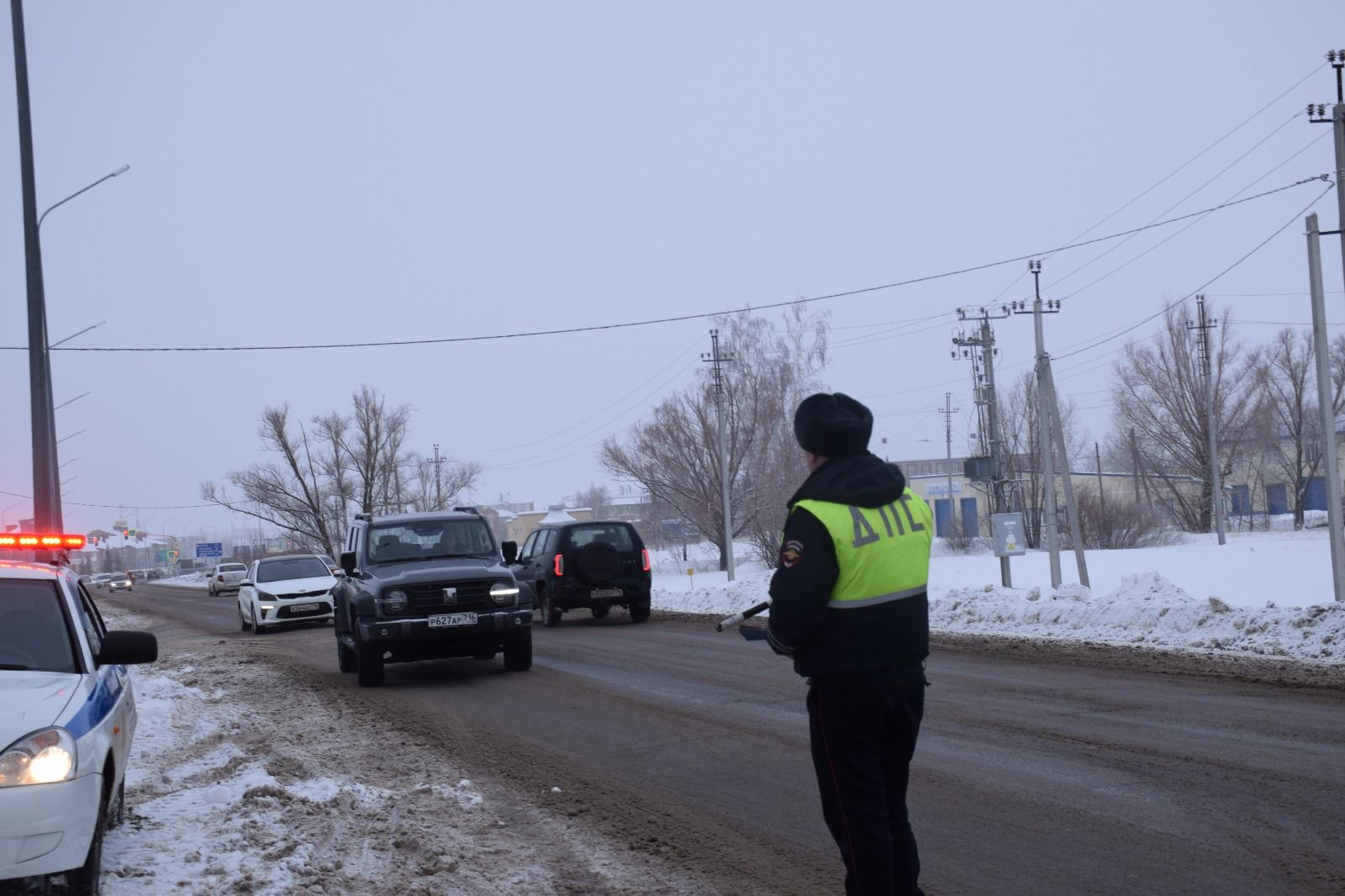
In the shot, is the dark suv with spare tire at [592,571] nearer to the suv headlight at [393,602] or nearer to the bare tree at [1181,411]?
the suv headlight at [393,602]

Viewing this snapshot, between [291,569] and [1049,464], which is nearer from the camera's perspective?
[291,569]

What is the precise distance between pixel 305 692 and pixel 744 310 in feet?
119

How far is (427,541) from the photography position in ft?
47.6

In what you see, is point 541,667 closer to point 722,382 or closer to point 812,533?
point 812,533

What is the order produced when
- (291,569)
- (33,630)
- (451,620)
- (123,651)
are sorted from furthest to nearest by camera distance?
(291,569) < (451,620) < (123,651) < (33,630)

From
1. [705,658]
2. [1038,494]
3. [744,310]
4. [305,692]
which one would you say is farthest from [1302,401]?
[305,692]

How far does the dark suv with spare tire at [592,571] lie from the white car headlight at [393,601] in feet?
25.9

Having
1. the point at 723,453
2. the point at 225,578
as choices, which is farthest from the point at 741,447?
the point at 225,578

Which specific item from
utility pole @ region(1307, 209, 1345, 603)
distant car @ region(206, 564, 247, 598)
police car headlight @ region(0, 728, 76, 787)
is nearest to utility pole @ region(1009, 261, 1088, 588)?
utility pole @ region(1307, 209, 1345, 603)

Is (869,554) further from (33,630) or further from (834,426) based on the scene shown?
(33,630)

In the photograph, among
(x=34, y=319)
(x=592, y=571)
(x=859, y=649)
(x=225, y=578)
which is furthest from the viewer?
(x=225, y=578)

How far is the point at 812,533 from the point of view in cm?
384

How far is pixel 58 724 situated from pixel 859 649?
10.6ft

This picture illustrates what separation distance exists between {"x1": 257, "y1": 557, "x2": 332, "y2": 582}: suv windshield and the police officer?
77.1 feet
